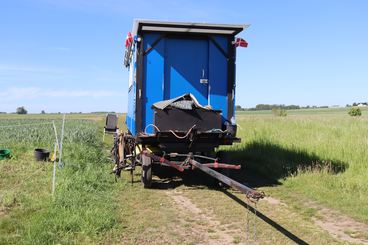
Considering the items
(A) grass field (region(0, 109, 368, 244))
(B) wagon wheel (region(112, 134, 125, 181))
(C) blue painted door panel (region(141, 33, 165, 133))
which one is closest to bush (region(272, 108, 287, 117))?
(A) grass field (region(0, 109, 368, 244))

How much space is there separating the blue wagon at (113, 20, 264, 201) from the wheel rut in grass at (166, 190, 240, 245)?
59.7 inches

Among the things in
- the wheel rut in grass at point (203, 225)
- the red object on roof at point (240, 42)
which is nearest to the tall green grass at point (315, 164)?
the wheel rut in grass at point (203, 225)

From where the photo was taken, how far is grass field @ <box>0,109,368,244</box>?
5.78 m

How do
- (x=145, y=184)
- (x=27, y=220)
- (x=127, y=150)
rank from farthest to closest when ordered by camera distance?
(x=127, y=150) < (x=145, y=184) < (x=27, y=220)

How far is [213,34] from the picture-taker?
9.78m

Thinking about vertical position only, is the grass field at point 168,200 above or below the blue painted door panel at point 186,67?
below

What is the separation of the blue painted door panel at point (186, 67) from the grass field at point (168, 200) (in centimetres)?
227

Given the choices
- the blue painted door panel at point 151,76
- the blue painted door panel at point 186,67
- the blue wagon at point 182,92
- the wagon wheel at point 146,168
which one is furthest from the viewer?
the blue painted door panel at point 186,67

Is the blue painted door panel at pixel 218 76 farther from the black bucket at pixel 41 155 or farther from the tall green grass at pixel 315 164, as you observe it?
the black bucket at pixel 41 155

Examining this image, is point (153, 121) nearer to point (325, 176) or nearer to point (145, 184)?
point (145, 184)

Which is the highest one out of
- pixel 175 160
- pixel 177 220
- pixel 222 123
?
pixel 222 123

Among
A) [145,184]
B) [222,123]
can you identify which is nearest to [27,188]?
[145,184]

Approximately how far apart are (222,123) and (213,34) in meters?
2.11

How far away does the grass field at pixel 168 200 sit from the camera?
5.78 meters
